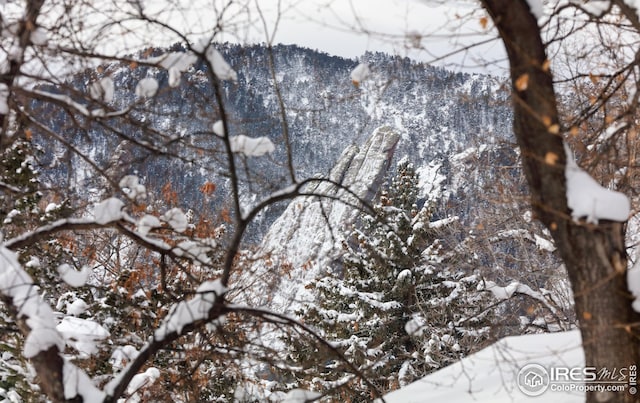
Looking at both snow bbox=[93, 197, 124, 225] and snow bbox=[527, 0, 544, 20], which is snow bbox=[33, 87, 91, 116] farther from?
snow bbox=[527, 0, 544, 20]

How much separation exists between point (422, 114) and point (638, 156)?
75558mm

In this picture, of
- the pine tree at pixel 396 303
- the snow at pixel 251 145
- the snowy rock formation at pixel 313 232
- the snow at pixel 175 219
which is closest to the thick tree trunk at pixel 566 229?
the snow at pixel 251 145

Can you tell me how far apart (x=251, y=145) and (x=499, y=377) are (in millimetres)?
2994

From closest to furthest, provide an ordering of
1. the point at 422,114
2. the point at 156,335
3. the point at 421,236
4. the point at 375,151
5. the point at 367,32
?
the point at 156,335 → the point at 367,32 → the point at 421,236 → the point at 375,151 → the point at 422,114

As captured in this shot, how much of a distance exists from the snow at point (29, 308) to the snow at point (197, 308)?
58cm

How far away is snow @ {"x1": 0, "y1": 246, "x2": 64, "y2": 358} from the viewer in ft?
9.76

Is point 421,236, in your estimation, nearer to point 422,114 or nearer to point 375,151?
point 375,151

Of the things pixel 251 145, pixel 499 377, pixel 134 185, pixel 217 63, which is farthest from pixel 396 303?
pixel 217 63

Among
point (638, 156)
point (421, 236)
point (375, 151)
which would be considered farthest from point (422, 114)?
point (638, 156)

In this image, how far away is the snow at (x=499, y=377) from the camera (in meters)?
4.02

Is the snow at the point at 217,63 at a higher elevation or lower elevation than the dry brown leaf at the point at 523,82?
higher

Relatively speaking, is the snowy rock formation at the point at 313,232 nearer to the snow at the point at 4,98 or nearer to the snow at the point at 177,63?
the snow at the point at 177,63

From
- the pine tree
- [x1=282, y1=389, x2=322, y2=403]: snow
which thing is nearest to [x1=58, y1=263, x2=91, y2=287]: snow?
[x1=282, y1=389, x2=322, y2=403]: snow

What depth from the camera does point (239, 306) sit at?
315cm
